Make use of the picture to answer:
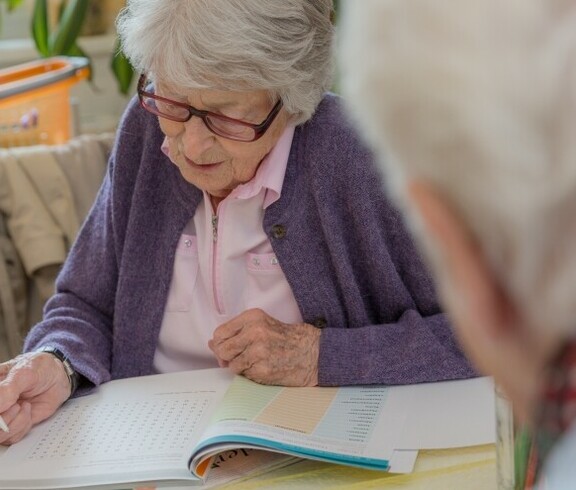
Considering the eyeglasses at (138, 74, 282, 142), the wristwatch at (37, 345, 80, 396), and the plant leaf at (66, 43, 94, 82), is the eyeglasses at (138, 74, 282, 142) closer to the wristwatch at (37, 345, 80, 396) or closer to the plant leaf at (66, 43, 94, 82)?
the wristwatch at (37, 345, 80, 396)

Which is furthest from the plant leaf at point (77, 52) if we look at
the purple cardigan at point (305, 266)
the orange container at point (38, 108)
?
the purple cardigan at point (305, 266)

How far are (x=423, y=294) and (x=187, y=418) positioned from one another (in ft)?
1.54

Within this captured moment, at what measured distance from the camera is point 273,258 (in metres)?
1.58

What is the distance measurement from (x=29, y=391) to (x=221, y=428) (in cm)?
34

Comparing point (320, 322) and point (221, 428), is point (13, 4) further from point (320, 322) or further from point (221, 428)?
point (221, 428)

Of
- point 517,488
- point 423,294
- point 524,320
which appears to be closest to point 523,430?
point 517,488

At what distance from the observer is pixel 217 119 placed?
1462 millimetres

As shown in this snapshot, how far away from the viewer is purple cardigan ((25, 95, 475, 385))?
147 cm

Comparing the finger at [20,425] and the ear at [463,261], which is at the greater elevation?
the ear at [463,261]

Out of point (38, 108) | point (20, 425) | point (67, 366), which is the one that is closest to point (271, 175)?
point (67, 366)

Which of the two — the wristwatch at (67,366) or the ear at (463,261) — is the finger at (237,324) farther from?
the ear at (463,261)

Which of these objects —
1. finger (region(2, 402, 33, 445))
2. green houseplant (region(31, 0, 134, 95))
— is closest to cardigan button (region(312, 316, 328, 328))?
finger (region(2, 402, 33, 445))

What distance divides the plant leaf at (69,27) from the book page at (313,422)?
1739 millimetres

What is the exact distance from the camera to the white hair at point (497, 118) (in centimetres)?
54
